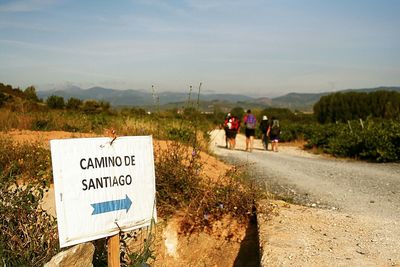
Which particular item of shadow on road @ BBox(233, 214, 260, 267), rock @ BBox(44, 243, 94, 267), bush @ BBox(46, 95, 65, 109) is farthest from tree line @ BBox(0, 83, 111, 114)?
rock @ BBox(44, 243, 94, 267)

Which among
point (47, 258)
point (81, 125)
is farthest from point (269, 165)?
point (47, 258)

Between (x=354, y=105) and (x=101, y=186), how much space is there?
4401cm

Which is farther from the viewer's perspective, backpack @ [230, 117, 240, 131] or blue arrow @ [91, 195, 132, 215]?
backpack @ [230, 117, 240, 131]

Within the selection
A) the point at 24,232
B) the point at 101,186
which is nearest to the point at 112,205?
the point at 101,186

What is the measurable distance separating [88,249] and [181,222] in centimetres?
207

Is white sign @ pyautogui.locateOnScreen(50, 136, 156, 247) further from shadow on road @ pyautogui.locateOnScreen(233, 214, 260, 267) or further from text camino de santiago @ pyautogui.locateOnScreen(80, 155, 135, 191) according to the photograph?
shadow on road @ pyautogui.locateOnScreen(233, 214, 260, 267)

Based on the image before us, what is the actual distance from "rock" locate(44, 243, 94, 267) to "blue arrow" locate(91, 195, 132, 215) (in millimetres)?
365

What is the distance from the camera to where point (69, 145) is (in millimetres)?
2617

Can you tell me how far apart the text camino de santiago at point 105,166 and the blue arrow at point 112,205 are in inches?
4.4

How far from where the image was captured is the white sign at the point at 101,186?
101 inches

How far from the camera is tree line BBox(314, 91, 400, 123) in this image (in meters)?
40.1

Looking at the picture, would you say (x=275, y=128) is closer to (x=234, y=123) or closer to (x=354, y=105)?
(x=234, y=123)

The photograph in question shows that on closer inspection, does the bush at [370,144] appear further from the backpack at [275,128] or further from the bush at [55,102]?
the bush at [55,102]

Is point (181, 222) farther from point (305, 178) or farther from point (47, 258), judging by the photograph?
point (305, 178)
